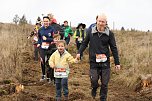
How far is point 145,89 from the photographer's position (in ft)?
32.8

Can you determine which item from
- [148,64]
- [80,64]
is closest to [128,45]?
[80,64]

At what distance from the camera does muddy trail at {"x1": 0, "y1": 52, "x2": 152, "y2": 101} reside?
8258 millimetres

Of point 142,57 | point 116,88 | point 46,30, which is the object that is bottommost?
point 116,88

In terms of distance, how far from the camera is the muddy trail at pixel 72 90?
27.1 ft

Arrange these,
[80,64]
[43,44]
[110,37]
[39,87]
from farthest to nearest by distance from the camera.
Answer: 1. [80,64]
2. [43,44]
3. [39,87]
4. [110,37]

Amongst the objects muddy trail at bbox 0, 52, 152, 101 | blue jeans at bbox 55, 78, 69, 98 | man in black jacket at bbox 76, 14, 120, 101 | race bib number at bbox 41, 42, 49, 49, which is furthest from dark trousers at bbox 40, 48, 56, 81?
man in black jacket at bbox 76, 14, 120, 101

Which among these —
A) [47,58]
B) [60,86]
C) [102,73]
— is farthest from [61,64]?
[47,58]

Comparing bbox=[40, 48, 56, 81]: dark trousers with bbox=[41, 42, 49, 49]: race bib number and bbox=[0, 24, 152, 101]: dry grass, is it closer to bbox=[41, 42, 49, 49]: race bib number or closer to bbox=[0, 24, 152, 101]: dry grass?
bbox=[41, 42, 49, 49]: race bib number

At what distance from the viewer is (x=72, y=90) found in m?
9.65

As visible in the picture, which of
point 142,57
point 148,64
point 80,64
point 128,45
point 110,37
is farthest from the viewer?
point 128,45

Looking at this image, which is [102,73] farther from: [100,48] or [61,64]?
[61,64]

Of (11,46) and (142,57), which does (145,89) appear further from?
(11,46)

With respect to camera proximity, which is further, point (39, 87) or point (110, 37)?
point (39, 87)

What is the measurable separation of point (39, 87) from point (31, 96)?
1.62 m
